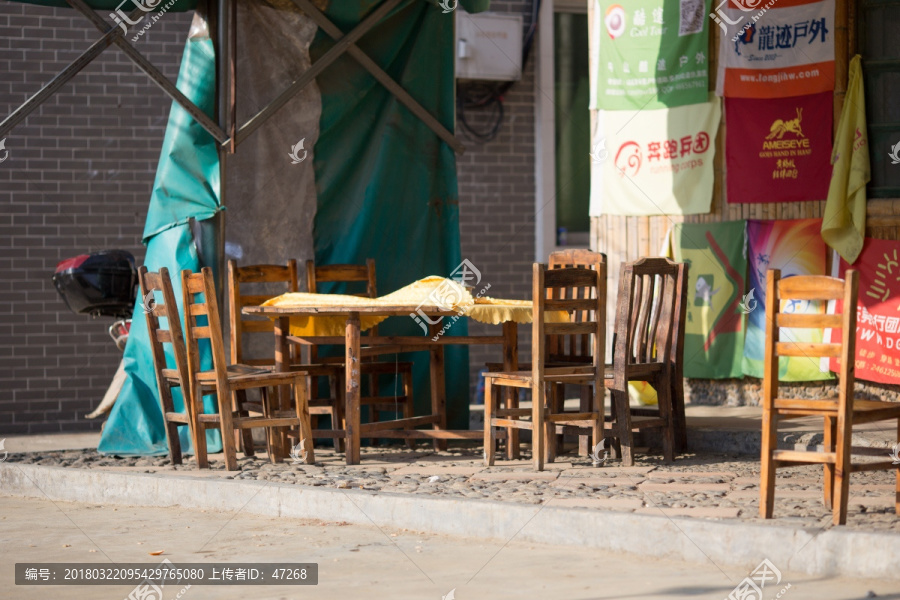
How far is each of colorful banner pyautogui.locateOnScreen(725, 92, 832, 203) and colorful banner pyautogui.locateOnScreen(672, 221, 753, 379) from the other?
0.34m

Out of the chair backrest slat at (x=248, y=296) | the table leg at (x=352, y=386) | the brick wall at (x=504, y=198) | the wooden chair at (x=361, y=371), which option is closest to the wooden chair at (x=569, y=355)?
the wooden chair at (x=361, y=371)

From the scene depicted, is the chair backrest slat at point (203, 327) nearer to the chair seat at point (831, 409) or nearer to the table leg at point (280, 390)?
the table leg at point (280, 390)

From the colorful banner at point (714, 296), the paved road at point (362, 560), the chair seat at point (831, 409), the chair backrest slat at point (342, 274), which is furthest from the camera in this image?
the colorful banner at point (714, 296)

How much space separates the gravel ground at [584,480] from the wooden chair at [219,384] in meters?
0.16

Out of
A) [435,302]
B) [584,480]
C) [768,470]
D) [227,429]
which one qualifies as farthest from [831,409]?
[227,429]

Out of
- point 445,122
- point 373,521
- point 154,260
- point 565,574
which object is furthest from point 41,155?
point 565,574

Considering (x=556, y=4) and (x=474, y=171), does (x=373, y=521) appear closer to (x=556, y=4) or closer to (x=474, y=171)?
(x=474, y=171)

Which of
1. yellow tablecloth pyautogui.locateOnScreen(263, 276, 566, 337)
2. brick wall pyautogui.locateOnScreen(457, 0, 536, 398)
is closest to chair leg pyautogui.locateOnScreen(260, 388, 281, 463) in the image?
yellow tablecloth pyautogui.locateOnScreen(263, 276, 566, 337)

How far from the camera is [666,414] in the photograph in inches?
257

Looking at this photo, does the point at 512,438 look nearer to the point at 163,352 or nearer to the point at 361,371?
the point at 361,371

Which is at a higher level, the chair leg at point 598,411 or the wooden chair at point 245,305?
the wooden chair at point 245,305

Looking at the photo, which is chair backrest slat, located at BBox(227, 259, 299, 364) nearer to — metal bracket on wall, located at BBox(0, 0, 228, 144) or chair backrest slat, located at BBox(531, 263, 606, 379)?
metal bracket on wall, located at BBox(0, 0, 228, 144)

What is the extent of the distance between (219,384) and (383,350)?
1113 millimetres

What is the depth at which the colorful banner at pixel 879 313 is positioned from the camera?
793 cm
